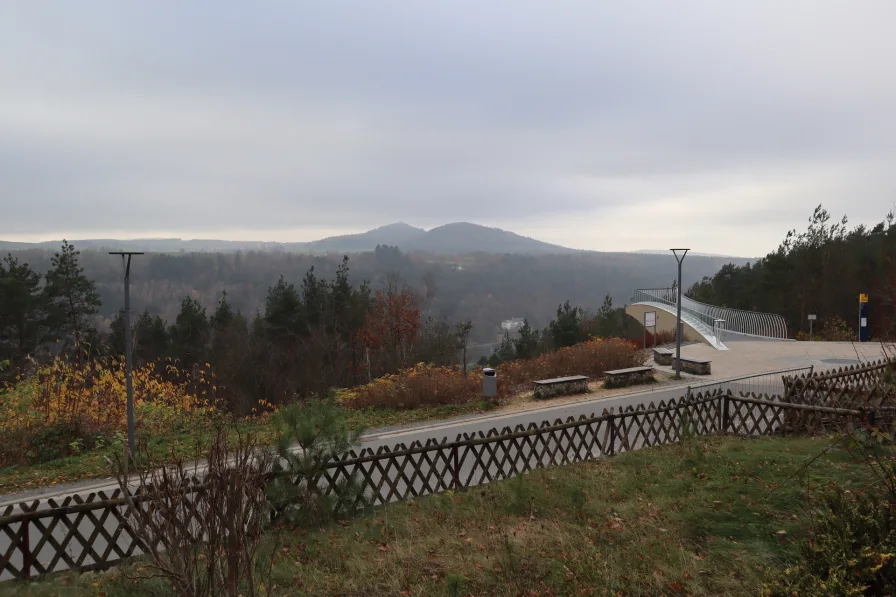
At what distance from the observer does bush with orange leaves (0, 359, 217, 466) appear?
1180 cm

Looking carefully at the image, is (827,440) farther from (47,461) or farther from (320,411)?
(47,461)

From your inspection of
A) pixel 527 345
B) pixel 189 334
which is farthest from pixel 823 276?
pixel 189 334

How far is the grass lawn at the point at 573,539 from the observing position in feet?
16.2

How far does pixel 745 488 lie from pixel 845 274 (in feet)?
134

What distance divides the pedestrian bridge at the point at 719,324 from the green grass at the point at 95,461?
65.9 ft

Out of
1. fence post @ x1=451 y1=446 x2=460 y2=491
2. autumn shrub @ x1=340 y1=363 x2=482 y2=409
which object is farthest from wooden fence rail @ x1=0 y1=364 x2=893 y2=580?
autumn shrub @ x1=340 y1=363 x2=482 y2=409

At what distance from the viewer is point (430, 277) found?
73.8 metres

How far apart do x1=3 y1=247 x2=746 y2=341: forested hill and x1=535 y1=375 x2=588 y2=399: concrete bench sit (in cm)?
4151

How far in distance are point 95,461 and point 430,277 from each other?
207 ft

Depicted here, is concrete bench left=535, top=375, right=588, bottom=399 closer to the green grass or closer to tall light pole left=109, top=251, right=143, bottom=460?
the green grass

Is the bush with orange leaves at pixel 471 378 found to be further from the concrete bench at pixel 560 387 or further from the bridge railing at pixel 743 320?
the bridge railing at pixel 743 320

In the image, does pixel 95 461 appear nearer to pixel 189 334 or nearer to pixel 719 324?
pixel 719 324

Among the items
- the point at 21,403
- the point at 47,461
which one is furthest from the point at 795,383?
the point at 21,403

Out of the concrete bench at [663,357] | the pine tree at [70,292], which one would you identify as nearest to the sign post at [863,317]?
the concrete bench at [663,357]
